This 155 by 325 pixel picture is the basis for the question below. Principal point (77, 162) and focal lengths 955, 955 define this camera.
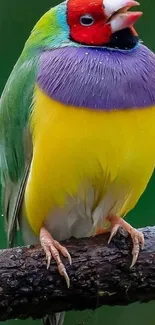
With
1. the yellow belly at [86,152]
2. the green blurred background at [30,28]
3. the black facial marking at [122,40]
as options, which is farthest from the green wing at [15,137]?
the green blurred background at [30,28]

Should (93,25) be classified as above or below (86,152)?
above

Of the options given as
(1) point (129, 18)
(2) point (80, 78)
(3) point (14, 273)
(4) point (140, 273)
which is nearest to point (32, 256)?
(3) point (14, 273)

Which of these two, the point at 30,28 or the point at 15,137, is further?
the point at 30,28

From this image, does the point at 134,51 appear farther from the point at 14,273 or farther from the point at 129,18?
the point at 14,273

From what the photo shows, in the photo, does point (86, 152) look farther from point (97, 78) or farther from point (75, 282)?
point (75, 282)

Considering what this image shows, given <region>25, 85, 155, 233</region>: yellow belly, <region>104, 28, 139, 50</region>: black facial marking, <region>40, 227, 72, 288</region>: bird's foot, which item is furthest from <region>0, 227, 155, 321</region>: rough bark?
<region>104, 28, 139, 50</region>: black facial marking

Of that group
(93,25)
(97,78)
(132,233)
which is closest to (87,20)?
(93,25)
